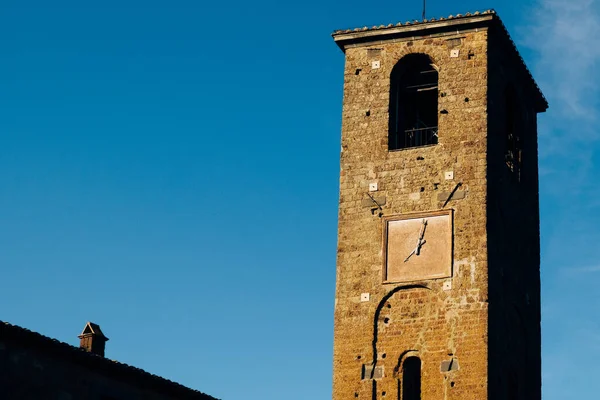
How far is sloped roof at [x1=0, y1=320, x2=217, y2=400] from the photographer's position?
23.2 meters

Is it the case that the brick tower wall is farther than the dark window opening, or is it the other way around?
the dark window opening

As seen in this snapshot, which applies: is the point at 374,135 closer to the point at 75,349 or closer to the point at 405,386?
the point at 405,386

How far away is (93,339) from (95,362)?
1349 mm

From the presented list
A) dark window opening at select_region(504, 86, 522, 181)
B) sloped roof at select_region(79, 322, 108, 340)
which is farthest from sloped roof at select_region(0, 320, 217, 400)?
dark window opening at select_region(504, 86, 522, 181)

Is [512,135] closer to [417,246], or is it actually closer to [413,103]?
[413,103]

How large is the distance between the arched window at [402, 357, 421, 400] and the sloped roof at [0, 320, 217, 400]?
13.2 ft

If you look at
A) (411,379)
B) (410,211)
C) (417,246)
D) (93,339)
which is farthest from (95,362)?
(410,211)

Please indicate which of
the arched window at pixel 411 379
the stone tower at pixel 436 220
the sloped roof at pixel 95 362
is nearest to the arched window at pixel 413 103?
the stone tower at pixel 436 220

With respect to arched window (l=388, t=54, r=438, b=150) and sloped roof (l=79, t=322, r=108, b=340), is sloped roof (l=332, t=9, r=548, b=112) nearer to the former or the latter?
arched window (l=388, t=54, r=438, b=150)

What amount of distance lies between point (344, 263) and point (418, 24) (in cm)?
499

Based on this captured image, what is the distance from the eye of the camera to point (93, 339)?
26.1 meters

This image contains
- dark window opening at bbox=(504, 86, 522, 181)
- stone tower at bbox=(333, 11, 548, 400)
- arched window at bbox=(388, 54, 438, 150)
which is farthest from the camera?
dark window opening at bbox=(504, 86, 522, 181)

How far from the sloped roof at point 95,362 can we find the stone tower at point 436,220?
425cm

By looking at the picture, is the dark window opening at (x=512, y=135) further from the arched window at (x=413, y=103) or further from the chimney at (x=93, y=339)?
the chimney at (x=93, y=339)
